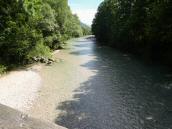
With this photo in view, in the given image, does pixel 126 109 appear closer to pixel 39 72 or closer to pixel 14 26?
pixel 39 72

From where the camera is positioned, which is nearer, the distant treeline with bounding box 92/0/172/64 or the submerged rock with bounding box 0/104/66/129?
the submerged rock with bounding box 0/104/66/129

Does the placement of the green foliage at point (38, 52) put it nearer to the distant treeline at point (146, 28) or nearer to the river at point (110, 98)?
the river at point (110, 98)

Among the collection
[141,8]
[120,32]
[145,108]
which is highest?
[141,8]

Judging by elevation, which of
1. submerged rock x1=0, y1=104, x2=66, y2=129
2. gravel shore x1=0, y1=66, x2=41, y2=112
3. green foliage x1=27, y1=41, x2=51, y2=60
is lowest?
gravel shore x1=0, y1=66, x2=41, y2=112

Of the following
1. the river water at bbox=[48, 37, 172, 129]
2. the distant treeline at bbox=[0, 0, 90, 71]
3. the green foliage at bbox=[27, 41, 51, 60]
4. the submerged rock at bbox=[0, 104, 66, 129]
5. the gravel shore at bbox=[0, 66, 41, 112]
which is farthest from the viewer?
the green foliage at bbox=[27, 41, 51, 60]

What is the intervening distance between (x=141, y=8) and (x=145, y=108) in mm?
24229

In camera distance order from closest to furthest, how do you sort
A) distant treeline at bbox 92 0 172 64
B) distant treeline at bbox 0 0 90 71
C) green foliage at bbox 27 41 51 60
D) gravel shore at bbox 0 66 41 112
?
gravel shore at bbox 0 66 41 112, distant treeline at bbox 0 0 90 71, distant treeline at bbox 92 0 172 64, green foliage at bbox 27 41 51 60

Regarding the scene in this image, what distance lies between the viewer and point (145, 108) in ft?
45.7

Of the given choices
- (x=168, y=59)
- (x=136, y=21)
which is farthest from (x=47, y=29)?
(x=168, y=59)

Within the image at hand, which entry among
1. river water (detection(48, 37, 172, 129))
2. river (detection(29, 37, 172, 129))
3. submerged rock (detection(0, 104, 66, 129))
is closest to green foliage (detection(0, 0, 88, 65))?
river (detection(29, 37, 172, 129))

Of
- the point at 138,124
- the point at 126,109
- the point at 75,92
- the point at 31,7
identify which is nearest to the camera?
the point at 138,124

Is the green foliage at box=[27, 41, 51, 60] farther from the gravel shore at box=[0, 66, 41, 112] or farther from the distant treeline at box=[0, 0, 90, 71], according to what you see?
the gravel shore at box=[0, 66, 41, 112]

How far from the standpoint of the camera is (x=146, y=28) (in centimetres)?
3041

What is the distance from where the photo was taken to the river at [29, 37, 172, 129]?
1212cm
